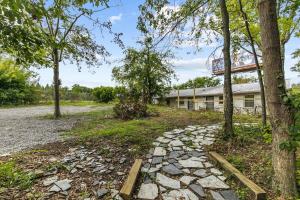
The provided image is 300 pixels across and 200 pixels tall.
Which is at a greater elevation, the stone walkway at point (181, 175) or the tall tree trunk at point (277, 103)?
the tall tree trunk at point (277, 103)

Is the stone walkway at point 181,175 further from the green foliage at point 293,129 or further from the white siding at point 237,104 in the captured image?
the white siding at point 237,104

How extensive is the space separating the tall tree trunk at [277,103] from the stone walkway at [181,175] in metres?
0.69

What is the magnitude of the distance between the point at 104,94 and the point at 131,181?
2247 centimetres

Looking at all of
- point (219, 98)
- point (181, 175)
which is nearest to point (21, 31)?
point (181, 175)

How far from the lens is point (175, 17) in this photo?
6.01 m

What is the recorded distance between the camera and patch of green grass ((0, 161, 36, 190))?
9.53ft

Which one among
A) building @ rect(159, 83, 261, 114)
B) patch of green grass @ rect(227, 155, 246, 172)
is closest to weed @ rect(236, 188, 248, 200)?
patch of green grass @ rect(227, 155, 246, 172)

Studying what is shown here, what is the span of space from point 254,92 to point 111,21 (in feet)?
43.4

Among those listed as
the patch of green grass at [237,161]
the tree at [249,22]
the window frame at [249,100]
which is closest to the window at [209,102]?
the window frame at [249,100]

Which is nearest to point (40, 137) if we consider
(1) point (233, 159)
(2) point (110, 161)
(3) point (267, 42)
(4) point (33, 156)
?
(4) point (33, 156)

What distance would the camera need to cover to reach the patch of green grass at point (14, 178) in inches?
114

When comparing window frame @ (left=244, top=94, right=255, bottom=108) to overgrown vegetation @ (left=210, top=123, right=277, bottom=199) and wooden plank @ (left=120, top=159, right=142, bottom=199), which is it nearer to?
overgrown vegetation @ (left=210, top=123, right=277, bottom=199)

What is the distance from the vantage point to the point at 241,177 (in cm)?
313

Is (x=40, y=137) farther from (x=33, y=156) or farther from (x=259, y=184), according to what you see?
(x=259, y=184)
